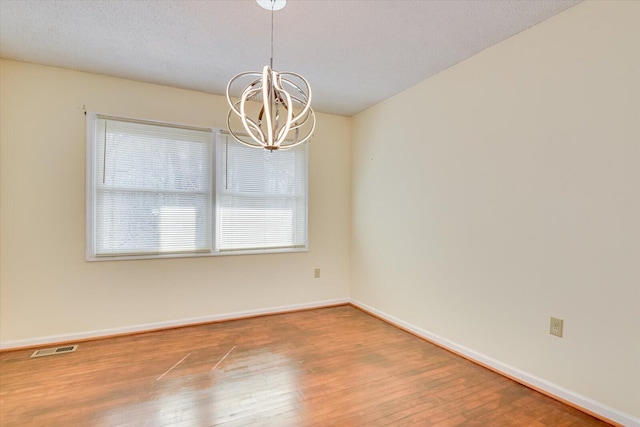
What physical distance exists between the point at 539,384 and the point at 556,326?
1.40 ft

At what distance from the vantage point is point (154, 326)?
3.23 m

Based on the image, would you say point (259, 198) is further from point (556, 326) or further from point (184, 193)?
point (556, 326)

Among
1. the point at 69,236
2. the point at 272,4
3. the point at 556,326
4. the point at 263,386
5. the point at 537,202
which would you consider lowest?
the point at 263,386

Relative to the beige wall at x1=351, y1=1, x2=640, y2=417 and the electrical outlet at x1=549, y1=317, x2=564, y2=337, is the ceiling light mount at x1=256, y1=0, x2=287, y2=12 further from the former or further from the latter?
the electrical outlet at x1=549, y1=317, x2=564, y2=337

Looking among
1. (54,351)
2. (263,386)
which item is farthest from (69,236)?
(263,386)

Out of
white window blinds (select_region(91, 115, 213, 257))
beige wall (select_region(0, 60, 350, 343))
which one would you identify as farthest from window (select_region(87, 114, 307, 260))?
beige wall (select_region(0, 60, 350, 343))

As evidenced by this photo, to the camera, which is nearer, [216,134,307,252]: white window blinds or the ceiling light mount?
the ceiling light mount

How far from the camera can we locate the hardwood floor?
186 cm

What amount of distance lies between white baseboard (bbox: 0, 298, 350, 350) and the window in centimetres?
69

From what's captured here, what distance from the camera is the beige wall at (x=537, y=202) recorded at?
1799mm

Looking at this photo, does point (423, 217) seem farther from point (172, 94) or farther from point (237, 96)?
point (172, 94)

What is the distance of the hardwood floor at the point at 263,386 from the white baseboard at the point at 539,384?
0.21 feet

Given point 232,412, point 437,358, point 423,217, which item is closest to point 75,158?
point 232,412

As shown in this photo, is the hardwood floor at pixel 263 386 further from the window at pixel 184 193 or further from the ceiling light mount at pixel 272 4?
the ceiling light mount at pixel 272 4
